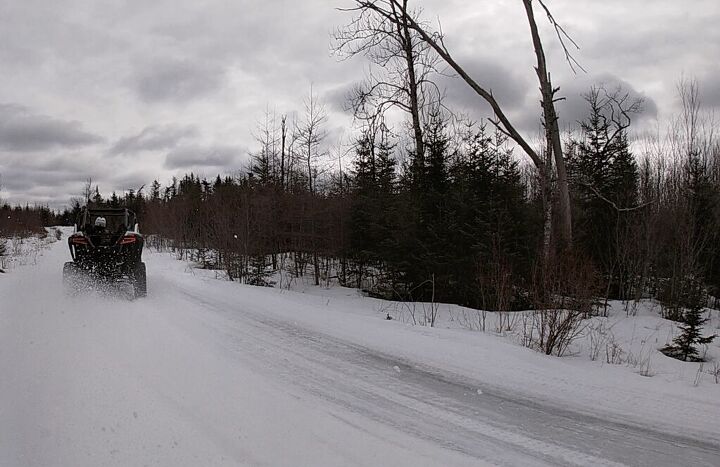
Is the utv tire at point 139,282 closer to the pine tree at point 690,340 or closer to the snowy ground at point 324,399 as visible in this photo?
the snowy ground at point 324,399

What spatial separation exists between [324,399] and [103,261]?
311 inches

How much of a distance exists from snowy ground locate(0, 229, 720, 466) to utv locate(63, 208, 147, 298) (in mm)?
2425

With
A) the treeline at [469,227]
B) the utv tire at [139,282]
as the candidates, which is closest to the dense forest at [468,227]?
the treeline at [469,227]

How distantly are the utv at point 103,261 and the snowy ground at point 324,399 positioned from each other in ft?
7.95

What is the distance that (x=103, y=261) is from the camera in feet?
32.2

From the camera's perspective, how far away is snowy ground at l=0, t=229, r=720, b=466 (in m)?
3.10

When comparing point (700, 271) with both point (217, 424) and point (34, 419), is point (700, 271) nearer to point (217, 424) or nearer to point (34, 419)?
point (217, 424)

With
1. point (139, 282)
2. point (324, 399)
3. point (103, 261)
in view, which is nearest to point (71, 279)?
point (103, 261)

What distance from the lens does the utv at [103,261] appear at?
9.48 metres

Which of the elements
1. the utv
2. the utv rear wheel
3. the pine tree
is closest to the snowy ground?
the pine tree

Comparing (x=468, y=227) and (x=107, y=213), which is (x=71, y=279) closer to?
(x=107, y=213)

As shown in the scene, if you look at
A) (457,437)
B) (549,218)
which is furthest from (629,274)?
(457,437)

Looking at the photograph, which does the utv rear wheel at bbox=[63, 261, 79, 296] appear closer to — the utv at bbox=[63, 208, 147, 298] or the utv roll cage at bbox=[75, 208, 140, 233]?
the utv at bbox=[63, 208, 147, 298]

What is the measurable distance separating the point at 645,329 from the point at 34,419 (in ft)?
38.4
